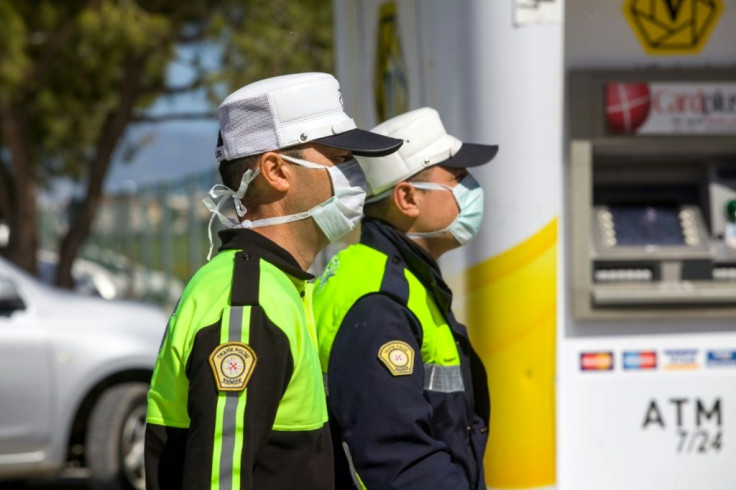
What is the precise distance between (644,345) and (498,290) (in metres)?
0.74

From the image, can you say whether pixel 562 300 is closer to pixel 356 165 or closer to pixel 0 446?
pixel 356 165

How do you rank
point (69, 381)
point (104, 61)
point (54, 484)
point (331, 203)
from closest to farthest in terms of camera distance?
point (331, 203) → point (69, 381) → point (54, 484) → point (104, 61)

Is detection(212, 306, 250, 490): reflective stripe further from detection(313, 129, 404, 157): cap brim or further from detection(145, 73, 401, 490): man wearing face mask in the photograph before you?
detection(313, 129, 404, 157): cap brim

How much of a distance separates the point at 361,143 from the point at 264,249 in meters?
0.33

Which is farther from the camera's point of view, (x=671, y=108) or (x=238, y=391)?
(x=671, y=108)

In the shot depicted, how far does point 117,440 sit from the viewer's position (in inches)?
297

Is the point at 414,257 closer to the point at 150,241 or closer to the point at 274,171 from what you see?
the point at 274,171

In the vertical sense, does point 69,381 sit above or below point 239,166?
below

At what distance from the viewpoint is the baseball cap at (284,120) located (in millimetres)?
2535

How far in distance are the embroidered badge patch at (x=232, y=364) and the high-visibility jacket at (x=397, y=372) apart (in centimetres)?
71

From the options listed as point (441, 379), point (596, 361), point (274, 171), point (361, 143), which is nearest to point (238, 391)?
point (274, 171)

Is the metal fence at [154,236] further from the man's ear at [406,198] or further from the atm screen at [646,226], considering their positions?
the man's ear at [406,198]

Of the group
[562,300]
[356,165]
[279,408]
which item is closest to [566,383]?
[562,300]

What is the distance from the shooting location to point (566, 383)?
4.46 m
